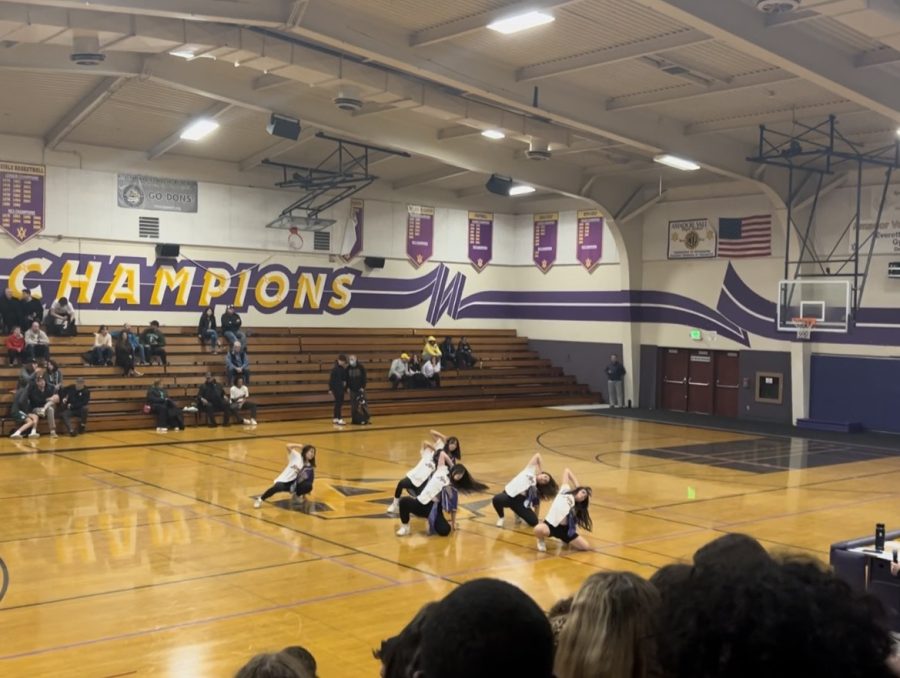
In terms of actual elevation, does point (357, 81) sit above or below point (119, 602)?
above

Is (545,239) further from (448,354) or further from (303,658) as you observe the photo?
(303,658)

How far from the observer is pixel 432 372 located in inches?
1097

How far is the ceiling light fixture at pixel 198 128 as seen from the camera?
21234 millimetres

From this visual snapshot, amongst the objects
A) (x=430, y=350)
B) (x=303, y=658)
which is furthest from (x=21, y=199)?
(x=303, y=658)

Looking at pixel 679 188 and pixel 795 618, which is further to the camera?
pixel 679 188

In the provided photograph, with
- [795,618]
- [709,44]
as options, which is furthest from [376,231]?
[795,618]

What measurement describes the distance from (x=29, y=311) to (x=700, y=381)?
719 inches

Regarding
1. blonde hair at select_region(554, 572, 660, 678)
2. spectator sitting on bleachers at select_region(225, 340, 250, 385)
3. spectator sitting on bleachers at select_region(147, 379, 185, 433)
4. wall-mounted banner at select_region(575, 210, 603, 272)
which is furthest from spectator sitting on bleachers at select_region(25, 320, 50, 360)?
blonde hair at select_region(554, 572, 660, 678)

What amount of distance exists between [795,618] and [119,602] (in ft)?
26.1

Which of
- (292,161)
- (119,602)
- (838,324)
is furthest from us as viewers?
(292,161)

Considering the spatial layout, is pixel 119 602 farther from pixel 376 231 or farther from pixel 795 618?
pixel 376 231

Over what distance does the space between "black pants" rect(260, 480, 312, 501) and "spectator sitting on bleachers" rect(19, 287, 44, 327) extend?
12.4m

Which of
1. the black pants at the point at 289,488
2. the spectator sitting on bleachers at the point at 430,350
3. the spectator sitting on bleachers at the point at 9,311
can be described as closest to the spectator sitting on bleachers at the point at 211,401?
the spectator sitting on bleachers at the point at 9,311

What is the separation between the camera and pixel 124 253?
25.0 m
